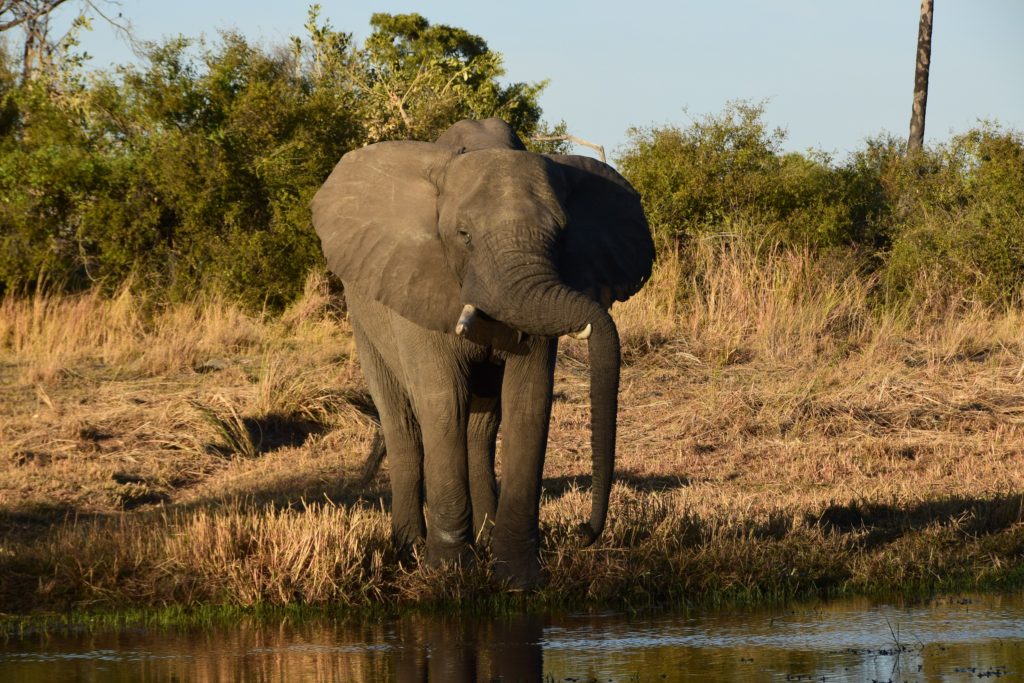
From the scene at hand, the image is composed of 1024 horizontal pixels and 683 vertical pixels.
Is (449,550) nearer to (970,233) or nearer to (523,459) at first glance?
(523,459)

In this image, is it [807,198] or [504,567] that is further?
[807,198]

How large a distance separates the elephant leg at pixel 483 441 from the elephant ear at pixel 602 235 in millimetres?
789

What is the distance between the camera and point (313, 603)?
7.47 meters

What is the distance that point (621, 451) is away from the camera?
40.5 feet

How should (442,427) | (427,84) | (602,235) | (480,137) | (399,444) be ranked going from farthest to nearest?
(427,84)
(399,444)
(480,137)
(442,427)
(602,235)

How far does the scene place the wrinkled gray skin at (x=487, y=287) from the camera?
260 inches

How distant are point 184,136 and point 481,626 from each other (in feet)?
45.0

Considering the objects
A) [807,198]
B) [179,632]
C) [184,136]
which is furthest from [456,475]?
[807,198]

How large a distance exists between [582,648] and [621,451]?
603 cm

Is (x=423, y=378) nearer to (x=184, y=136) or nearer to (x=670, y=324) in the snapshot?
(x=670, y=324)

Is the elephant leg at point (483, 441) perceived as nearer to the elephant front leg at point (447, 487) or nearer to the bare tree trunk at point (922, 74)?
the elephant front leg at point (447, 487)

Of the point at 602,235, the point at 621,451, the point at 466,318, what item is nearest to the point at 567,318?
the point at 466,318

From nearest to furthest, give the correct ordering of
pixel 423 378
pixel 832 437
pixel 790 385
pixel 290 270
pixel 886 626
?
pixel 886 626
pixel 423 378
pixel 832 437
pixel 790 385
pixel 290 270

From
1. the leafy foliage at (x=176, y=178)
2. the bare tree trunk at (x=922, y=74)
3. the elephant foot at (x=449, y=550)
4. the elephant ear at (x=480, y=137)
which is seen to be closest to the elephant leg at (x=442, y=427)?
the elephant foot at (x=449, y=550)
